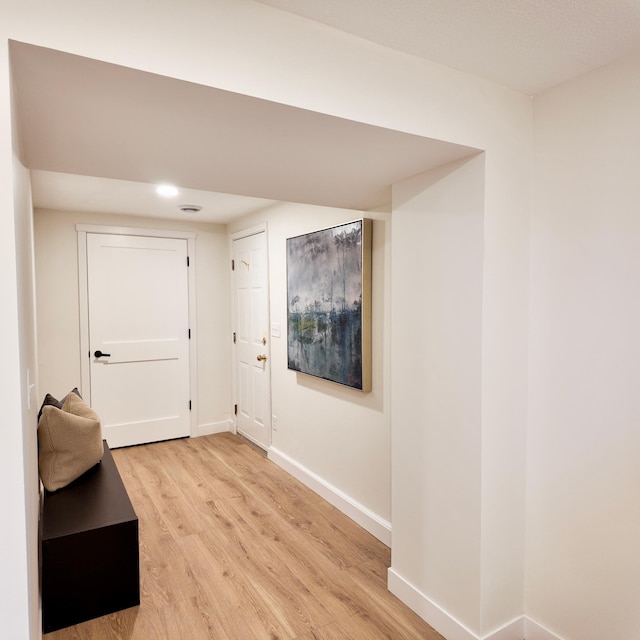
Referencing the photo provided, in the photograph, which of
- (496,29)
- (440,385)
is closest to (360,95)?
(496,29)

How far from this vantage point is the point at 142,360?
4363mm

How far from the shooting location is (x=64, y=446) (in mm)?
2336

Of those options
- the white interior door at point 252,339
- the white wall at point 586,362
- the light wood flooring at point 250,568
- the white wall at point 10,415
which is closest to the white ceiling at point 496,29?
the white wall at point 586,362

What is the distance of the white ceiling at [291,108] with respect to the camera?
118 cm

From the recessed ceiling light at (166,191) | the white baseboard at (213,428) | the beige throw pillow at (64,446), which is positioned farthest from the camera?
the white baseboard at (213,428)

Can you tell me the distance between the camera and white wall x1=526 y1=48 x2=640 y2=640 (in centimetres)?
153

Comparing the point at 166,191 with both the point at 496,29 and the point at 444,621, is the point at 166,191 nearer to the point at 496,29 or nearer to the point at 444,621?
the point at 496,29

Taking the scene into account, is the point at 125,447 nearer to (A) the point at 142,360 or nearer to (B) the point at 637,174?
(A) the point at 142,360

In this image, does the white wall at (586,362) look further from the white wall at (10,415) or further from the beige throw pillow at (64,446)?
the beige throw pillow at (64,446)

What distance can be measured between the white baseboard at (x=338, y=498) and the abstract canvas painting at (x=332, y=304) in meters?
0.78

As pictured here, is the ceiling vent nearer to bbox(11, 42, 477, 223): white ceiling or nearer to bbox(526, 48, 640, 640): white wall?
bbox(11, 42, 477, 223): white ceiling

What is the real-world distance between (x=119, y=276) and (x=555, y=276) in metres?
3.76

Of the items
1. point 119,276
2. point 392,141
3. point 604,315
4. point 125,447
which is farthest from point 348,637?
point 119,276

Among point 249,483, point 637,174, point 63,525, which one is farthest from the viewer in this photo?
point 249,483
